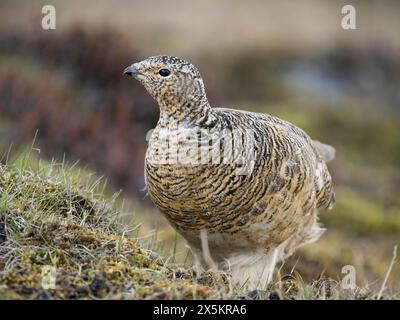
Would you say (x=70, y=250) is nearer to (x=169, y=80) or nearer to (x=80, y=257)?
(x=80, y=257)

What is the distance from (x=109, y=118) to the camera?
1129 cm

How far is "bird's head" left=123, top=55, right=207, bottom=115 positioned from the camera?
16.9 feet

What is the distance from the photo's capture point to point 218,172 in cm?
503

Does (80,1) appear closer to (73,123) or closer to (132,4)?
(132,4)

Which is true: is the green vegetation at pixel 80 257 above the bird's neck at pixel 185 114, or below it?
below

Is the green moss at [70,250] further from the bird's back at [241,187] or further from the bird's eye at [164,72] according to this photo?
the bird's eye at [164,72]

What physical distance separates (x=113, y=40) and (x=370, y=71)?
6.09 meters

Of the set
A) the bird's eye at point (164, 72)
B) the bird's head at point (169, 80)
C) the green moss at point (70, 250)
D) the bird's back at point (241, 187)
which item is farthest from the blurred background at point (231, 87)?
the bird's eye at point (164, 72)

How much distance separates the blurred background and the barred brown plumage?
0.54 m

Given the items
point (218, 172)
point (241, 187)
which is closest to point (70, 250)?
point (218, 172)

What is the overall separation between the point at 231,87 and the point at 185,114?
9.22 metres

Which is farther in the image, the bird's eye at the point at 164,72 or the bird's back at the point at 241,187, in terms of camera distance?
the bird's eye at the point at 164,72

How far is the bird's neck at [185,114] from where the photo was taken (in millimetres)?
5168
